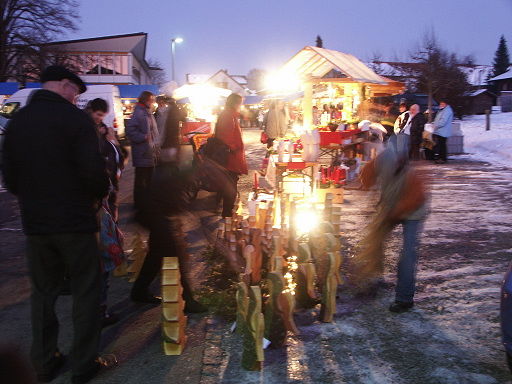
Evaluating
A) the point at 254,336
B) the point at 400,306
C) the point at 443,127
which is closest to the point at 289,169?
the point at 400,306

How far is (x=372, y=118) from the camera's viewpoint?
44.1 feet

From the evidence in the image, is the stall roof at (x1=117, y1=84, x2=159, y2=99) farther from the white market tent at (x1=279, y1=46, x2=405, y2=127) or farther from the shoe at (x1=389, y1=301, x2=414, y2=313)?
the shoe at (x1=389, y1=301, x2=414, y2=313)

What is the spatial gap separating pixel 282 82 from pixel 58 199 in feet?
30.8

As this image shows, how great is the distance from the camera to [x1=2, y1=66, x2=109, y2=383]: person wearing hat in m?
3.13

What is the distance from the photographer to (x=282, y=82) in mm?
11945

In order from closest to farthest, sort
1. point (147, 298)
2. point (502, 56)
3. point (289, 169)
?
point (147, 298) < point (289, 169) < point (502, 56)

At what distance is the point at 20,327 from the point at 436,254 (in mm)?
4705

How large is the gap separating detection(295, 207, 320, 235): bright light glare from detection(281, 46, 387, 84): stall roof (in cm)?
481

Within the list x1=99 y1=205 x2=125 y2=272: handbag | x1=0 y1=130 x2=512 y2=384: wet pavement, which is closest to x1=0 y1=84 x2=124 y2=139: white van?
x1=0 y1=130 x2=512 y2=384: wet pavement

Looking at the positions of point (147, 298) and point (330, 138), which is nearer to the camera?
point (147, 298)

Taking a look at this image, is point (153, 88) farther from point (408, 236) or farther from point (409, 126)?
point (408, 236)

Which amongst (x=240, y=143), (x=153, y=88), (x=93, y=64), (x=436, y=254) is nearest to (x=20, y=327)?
(x=240, y=143)

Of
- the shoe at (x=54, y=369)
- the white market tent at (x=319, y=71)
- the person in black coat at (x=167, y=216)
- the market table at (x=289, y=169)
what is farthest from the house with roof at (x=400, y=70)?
the shoe at (x=54, y=369)

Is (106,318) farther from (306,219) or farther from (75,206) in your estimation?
(306,219)
